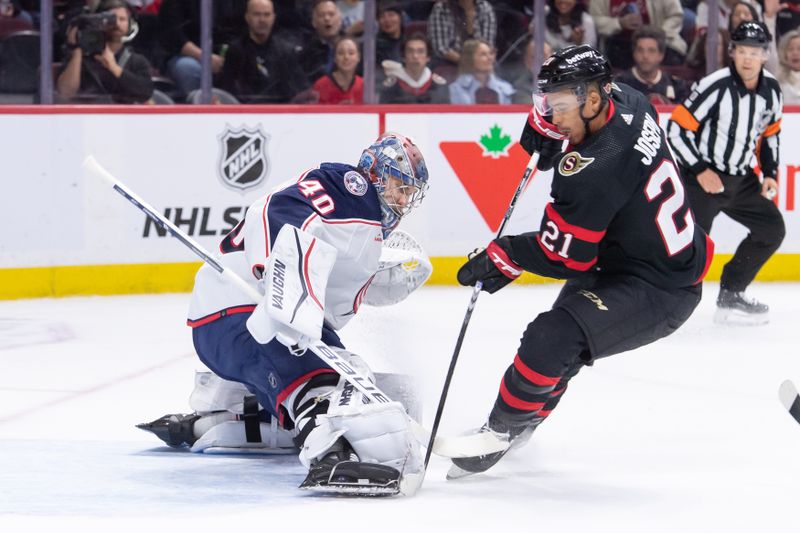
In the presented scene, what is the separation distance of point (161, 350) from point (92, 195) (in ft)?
3.82

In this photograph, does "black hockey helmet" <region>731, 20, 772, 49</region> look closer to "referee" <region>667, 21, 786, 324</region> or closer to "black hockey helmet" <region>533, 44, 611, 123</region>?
"referee" <region>667, 21, 786, 324</region>

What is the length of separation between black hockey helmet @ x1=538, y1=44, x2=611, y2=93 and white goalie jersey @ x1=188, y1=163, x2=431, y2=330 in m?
0.48

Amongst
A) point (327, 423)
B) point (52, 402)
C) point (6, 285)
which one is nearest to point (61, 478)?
point (327, 423)

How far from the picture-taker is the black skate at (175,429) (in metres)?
3.40

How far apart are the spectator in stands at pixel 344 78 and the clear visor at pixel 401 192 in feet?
10.4

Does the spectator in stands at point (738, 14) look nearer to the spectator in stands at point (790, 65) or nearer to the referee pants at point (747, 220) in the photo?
the spectator in stands at point (790, 65)

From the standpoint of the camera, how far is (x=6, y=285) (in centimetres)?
570

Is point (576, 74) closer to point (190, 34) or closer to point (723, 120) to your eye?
point (723, 120)

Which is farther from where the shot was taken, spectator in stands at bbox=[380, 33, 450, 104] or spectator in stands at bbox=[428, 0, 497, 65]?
spectator in stands at bbox=[428, 0, 497, 65]

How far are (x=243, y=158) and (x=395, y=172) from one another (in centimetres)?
296

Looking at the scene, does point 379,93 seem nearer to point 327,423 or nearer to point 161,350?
point 161,350

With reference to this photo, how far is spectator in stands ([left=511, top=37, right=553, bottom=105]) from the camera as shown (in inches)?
253

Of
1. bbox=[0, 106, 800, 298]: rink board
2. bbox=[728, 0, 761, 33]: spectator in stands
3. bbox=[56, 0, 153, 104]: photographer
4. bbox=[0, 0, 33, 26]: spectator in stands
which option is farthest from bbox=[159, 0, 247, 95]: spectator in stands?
bbox=[728, 0, 761, 33]: spectator in stands

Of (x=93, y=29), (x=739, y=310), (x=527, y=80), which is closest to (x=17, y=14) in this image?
(x=93, y=29)
